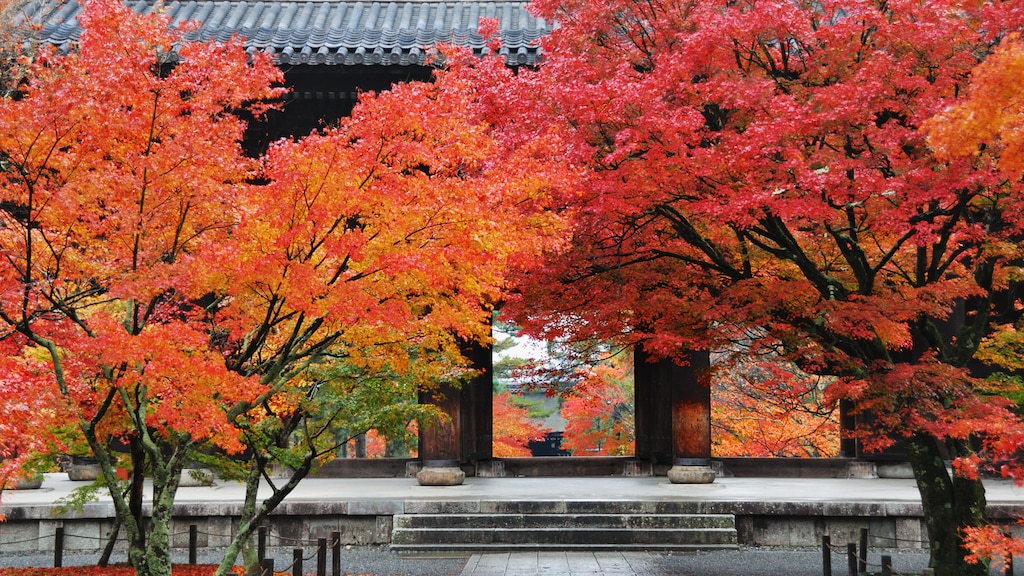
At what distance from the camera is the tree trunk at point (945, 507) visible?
1045cm

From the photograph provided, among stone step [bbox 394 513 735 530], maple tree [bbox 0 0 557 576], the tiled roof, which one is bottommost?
stone step [bbox 394 513 735 530]

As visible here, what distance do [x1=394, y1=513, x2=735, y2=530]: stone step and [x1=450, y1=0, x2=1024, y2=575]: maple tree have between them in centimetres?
418

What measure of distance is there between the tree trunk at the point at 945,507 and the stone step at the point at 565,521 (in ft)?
13.9

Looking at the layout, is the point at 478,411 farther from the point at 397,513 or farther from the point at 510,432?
the point at 397,513

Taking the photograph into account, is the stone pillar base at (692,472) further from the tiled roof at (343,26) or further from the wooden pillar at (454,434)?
the tiled roof at (343,26)

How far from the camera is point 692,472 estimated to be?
60.2 feet

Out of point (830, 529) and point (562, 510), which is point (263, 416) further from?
point (830, 529)

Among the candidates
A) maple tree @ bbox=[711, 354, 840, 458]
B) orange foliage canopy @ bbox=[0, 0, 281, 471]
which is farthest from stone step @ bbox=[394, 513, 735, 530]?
maple tree @ bbox=[711, 354, 840, 458]

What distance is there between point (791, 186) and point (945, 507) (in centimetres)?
477

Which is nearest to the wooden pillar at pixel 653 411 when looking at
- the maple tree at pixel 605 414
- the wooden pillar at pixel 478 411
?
the maple tree at pixel 605 414

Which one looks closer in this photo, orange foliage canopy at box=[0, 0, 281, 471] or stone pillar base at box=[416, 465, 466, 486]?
orange foliage canopy at box=[0, 0, 281, 471]

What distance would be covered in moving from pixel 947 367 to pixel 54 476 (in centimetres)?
2033

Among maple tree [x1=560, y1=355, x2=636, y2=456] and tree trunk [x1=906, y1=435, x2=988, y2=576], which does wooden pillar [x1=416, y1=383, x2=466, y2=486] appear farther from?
tree trunk [x1=906, y1=435, x2=988, y2=576]

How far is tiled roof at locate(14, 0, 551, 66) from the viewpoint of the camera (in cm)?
1562
